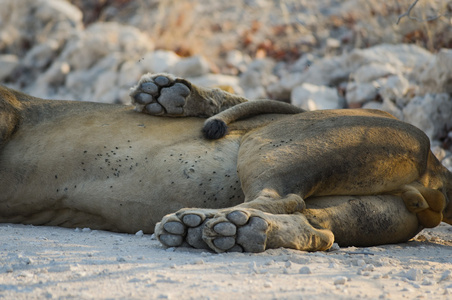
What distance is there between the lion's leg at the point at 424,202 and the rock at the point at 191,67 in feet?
16.9

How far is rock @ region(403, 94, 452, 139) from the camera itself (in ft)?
19.4

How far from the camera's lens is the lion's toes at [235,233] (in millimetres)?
2689

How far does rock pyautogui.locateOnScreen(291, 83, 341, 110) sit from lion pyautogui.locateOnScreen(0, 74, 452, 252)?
103 inches

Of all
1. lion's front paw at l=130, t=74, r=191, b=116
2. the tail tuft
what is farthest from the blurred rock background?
lion's front paw at l=130, t=74, r=191, b=116

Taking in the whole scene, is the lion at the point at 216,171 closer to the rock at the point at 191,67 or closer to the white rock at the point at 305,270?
the white rock at the point at 305,270

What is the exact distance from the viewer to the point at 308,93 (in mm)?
6906

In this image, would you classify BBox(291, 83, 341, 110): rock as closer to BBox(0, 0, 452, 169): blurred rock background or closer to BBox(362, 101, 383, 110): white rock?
BBox(0, 0, 452, 169): blurred rock background

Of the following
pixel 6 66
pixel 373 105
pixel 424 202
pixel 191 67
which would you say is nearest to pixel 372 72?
pixel 373 105

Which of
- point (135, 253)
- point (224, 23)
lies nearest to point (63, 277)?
point (135, 253)

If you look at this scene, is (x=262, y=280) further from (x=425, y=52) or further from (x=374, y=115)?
(x=425, y=52)

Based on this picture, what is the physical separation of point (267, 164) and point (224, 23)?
7390mm

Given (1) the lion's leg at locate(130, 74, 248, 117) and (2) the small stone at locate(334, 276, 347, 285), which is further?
(1) the lion's leg at locate(130, 74, 248, 117)

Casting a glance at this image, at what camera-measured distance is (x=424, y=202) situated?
3.43m

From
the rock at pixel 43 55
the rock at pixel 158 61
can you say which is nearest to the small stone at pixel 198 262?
the rock at pixel 158 61
